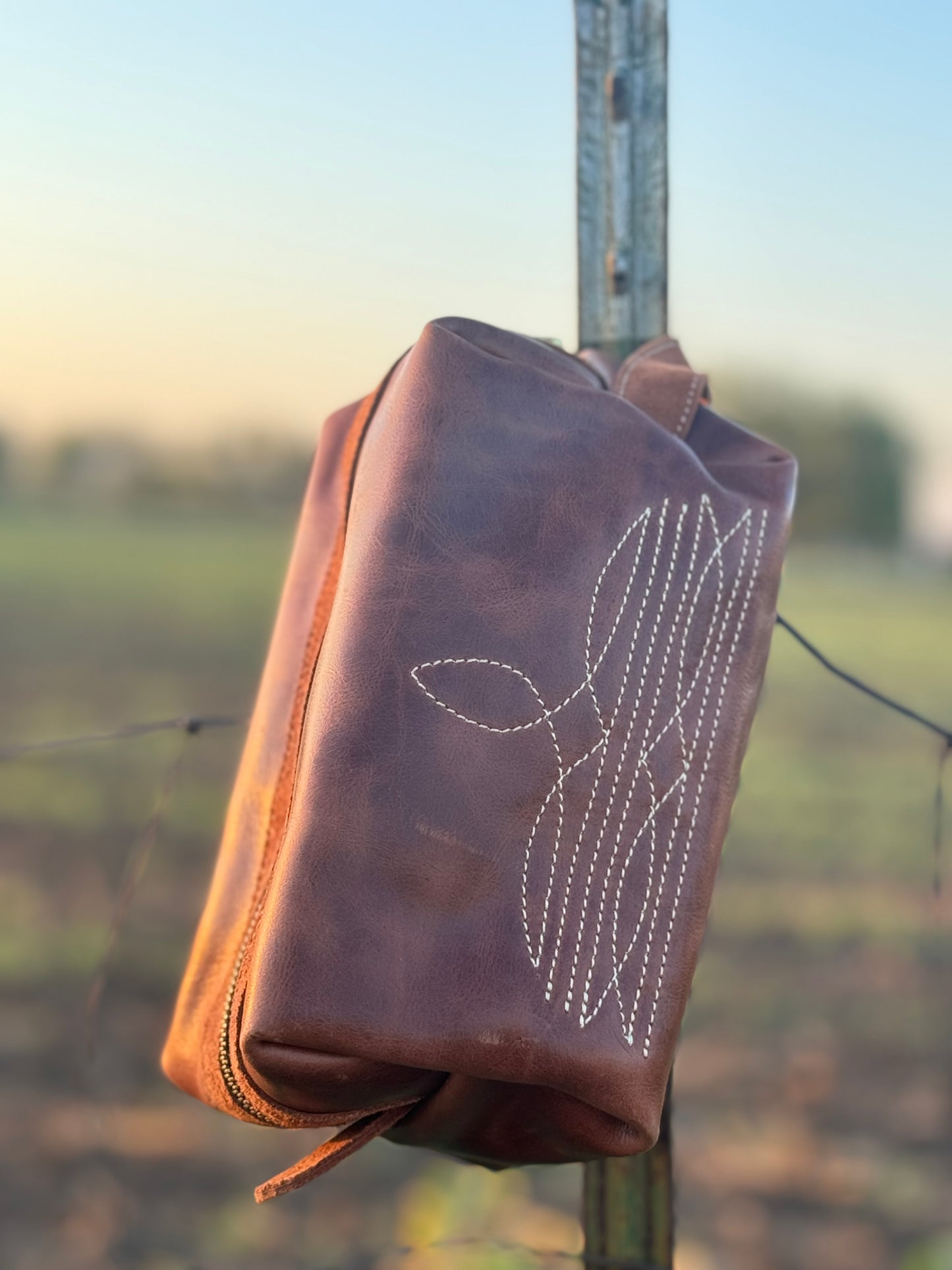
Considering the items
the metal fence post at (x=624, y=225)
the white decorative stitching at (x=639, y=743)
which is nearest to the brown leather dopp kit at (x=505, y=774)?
the white decorative stitching at (x=639, y=743)

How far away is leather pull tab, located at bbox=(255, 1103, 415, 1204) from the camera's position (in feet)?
1.86

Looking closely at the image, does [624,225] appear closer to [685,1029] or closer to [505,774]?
[505,774]

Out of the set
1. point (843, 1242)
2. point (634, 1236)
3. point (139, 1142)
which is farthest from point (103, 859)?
point (634, 1236)

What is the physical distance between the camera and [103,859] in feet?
11.8

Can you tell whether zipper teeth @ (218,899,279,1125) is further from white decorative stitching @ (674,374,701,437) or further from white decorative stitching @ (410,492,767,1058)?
white decorative stitching @ (674,374,701,437)

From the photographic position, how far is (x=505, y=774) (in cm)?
56

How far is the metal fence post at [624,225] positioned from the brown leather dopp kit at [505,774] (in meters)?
0.16

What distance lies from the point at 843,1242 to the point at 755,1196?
0.24m

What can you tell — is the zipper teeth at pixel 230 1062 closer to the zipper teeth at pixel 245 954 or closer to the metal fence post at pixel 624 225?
the zipper teeth at pixel 245 954

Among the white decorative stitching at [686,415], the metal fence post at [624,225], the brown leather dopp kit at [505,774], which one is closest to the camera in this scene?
the brown leather dopp kit at [505,774]

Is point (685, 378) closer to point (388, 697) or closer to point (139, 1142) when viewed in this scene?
point (388, 697)

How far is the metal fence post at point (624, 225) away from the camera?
0.78 metres

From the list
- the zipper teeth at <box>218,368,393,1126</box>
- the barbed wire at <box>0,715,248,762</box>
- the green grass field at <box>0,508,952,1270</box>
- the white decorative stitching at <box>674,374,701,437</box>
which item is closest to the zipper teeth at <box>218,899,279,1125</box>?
Answer: the zipper teeth at <box>218,368,393,1126</box>

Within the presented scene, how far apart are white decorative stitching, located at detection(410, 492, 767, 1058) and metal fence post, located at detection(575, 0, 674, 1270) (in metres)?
0.24
